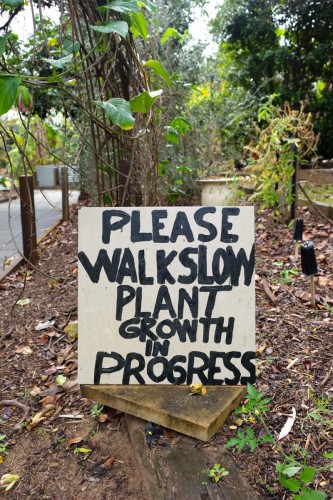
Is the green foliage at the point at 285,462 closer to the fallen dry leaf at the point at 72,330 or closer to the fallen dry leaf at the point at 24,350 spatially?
the fallen dry leaf at the point at 72,330

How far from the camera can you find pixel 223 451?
1514 mm

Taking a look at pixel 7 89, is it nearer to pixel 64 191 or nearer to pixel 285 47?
pixel 64 191

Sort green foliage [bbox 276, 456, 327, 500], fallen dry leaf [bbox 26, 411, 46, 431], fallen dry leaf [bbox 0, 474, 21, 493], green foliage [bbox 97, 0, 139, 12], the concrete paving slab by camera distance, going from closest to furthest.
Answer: green foliage [bbox 276, 456, 327, 500]
green foliage [bbox 97, 0, 139, 12]
the concrete paving slab
fallen dry leaf [bbox 0, 474, 21, 493]
fallen dry leaf [bbox 26, 411, 46, 431]

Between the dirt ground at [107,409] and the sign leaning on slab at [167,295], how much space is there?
24cm

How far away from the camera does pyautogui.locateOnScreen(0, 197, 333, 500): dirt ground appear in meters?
1.57

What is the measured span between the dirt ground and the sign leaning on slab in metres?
0.24

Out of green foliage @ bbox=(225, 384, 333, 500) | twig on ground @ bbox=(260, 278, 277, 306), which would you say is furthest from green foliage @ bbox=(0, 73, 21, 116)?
twig on ground @ bbox=(260, 278, 277, 306)

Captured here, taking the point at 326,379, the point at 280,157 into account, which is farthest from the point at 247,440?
the point at 280,157

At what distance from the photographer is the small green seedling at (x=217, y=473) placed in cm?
142

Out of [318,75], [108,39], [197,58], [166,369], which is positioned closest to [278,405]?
[166,369]

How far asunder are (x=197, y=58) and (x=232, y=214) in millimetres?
5388

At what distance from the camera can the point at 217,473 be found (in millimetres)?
1438

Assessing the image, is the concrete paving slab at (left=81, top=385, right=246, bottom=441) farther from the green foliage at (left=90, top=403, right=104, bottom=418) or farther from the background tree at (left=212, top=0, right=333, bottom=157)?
the background tree at (left=212, top=0, right=333, bottom=157)

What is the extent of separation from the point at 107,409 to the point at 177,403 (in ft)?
1.48
